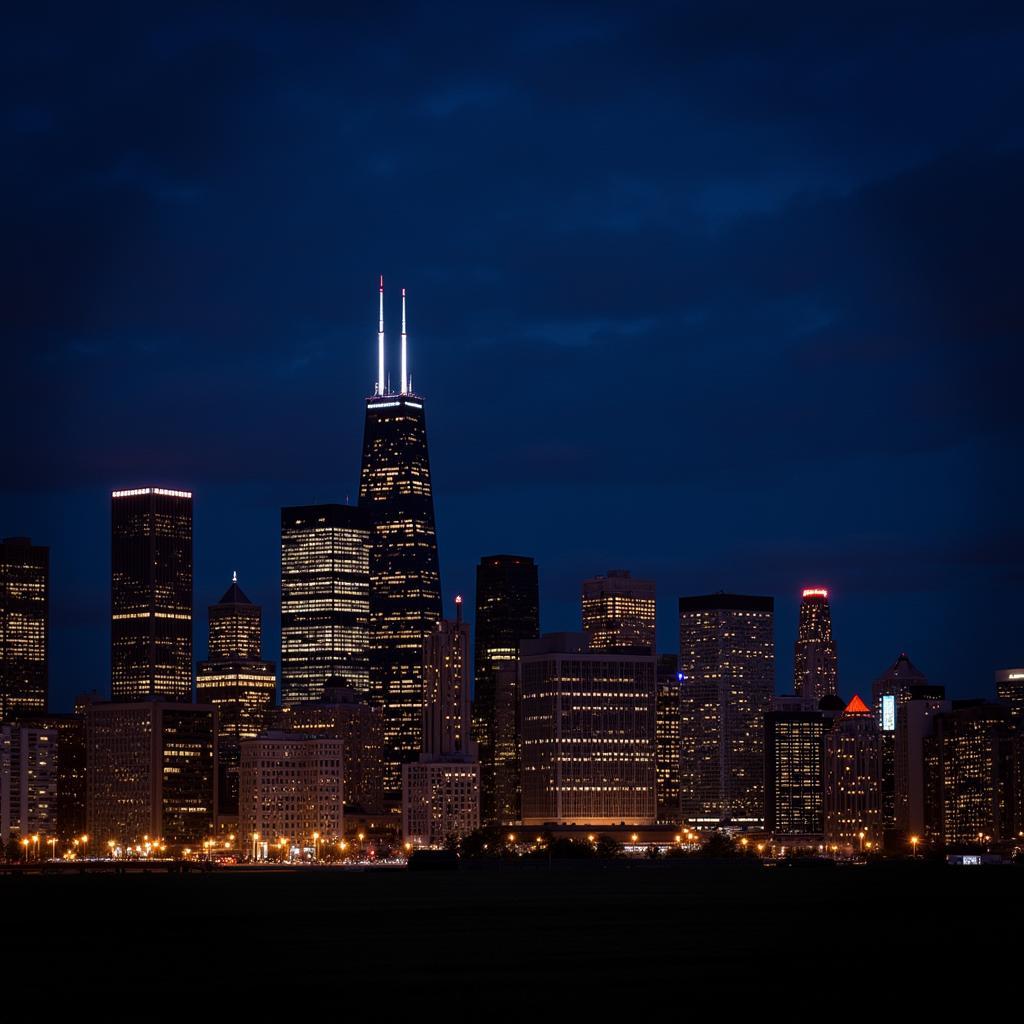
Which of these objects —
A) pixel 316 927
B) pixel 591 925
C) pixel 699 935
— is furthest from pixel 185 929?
pixel 699 935

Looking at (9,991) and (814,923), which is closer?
(9,991)

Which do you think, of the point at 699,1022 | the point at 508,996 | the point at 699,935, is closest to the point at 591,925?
the point at 699,935

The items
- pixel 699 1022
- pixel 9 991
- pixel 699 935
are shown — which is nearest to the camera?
pixel 699 1022

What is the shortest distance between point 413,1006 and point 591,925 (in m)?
61.3

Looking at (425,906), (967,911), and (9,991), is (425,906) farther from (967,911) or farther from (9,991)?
(9,991)

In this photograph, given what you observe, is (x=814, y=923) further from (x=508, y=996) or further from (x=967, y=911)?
(x=508, y=996)

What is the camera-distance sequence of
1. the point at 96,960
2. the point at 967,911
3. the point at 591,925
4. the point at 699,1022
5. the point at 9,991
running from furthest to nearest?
the point at 967,911
the point at 591,925
the point at 96,960
the point at 9,991
the point at 699,1022

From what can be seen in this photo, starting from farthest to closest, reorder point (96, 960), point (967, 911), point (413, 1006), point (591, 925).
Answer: point (967, 911) → point (591, 925) → point (96, 960) → point (413, 1006)

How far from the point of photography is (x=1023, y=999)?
97.2 metres

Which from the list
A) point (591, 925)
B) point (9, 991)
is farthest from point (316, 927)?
point (9, 991)

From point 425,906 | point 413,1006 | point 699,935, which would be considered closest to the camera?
point 413,1006

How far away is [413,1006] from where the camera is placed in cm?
9506

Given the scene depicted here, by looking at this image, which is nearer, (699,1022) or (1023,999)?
(699,1022)

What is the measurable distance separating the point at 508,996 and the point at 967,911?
90.8 metres
